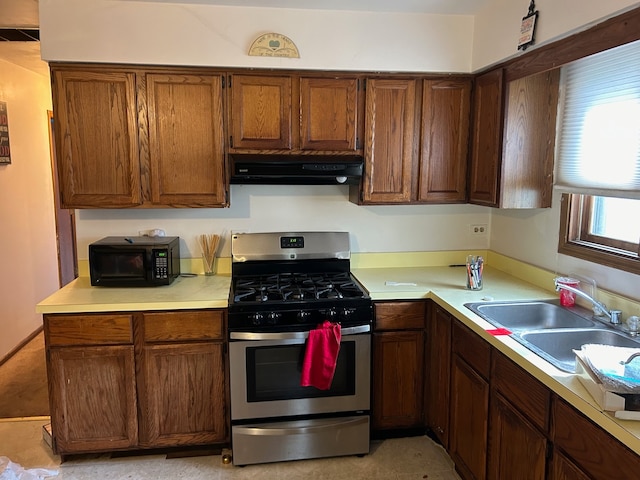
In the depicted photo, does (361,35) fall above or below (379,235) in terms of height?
above

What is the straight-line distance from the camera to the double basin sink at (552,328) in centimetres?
199

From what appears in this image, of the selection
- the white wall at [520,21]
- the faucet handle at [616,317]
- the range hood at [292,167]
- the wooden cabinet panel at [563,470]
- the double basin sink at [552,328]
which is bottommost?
the wooden cabinet panel at [563,470]

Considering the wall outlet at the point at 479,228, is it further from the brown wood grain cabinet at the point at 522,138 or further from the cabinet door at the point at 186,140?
the cabinet door at the point at 186,140

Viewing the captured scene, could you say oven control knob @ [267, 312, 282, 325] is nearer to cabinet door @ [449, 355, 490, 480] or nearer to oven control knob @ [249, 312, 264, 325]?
oven control knob @ [249, 312, 264, 325]

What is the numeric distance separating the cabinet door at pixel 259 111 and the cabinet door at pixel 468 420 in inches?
61.6

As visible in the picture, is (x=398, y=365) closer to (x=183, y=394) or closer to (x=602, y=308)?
(x=602, y=308)

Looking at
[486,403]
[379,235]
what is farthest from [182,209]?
[486,403]

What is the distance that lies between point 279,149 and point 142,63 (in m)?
0.86

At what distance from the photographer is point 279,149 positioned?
280 cm

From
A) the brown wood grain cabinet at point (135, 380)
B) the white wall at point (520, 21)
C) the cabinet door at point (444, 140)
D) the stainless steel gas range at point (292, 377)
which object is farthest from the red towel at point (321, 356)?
the white wall at point (520, 21)

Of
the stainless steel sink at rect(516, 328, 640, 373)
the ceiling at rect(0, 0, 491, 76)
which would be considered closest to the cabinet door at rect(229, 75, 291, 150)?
the ceiling at rect(0, 0, 491, 76)

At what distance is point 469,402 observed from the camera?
7.55 feet

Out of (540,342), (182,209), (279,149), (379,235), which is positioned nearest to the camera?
(540,342)

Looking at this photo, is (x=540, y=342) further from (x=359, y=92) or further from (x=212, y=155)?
(x=212, y=155)
